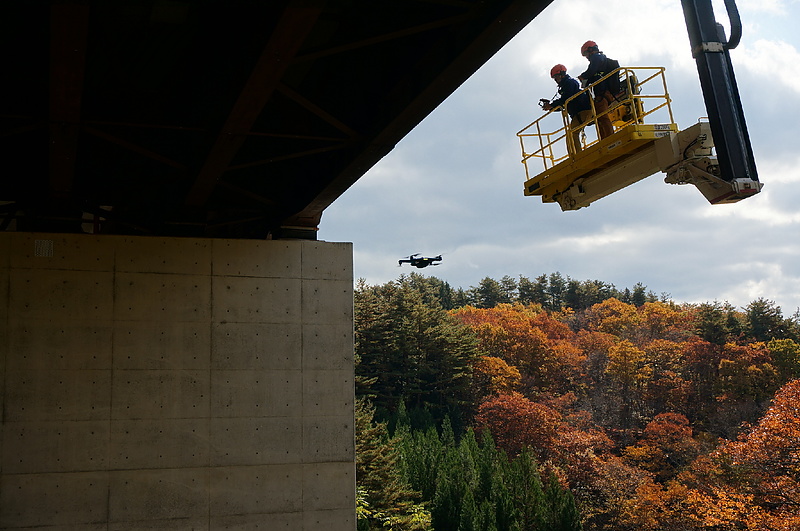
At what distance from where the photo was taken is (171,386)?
1108 centimetres

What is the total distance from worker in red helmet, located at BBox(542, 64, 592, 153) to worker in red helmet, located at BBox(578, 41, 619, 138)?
18cm

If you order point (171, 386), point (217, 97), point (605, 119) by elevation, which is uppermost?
point (605, 119)

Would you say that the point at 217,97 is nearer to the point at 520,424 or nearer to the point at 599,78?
the point at 599,78

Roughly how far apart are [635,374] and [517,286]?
65941mm

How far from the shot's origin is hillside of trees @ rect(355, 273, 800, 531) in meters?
35.2

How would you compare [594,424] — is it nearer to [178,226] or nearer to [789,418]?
[789,418]

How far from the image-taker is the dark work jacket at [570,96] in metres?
12.4

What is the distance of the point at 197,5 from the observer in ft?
24.7

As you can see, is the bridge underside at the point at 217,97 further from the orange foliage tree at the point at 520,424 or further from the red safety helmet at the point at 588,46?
the orange foliage tree at the point at 520,424

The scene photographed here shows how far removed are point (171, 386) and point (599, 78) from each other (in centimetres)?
795

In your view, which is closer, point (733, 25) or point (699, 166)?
point (733, 25)

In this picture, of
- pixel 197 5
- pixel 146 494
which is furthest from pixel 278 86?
pixel 146 494

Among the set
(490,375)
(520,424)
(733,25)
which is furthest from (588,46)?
(490,375)

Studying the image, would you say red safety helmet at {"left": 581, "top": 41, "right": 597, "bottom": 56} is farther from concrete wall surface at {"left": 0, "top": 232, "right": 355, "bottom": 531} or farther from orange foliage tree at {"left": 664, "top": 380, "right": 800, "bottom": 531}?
orange foliage tree at {"left": 664, "top": 380, "right": 800, "bottom": 531}
